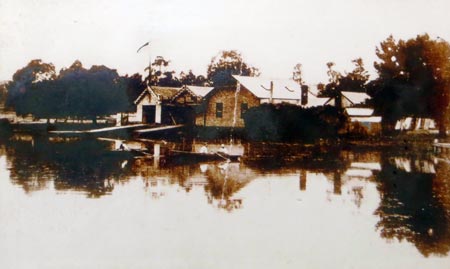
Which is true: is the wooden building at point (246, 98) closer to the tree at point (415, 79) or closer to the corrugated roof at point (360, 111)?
the corrugated roof at point (360, 111)

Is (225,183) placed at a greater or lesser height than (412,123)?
lesser

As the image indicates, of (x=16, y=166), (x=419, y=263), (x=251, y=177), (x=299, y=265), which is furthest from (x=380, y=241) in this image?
(x=16, y=166)

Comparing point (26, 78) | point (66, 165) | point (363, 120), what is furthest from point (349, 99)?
point (26, 78)

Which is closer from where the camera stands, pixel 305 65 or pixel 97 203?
pixel 97 203

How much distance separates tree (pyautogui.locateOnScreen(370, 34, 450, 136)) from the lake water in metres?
0.91

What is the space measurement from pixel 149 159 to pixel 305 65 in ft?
7.50

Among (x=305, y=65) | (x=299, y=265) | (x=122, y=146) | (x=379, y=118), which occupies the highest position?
(x=305, y=65)

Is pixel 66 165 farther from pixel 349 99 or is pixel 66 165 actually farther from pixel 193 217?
pixel 349 99

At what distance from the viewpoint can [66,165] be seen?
4.90 meters

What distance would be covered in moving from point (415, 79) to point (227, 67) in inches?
93.8

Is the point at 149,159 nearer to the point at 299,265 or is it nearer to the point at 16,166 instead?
the point at 16,166

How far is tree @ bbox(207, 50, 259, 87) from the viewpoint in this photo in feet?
15.9

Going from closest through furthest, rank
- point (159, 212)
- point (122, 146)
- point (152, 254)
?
point (152, 254) < point (159, 212) < point (122, 146)

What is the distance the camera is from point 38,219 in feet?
14.1
